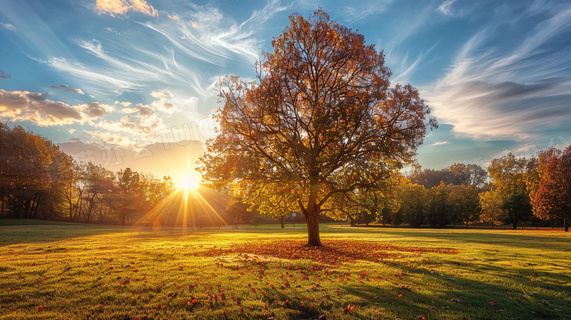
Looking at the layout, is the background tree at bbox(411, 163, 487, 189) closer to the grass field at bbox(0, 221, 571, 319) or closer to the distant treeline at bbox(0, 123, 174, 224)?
the distant treeline at bbox(0, 123, 174, 224)

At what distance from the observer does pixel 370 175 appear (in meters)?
19.5

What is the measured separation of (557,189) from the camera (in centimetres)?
4031

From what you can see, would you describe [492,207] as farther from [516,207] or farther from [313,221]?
[313,221]

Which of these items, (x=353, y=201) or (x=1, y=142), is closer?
(x=353, y=201)

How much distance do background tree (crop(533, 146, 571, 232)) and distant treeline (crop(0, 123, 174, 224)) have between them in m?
81.0

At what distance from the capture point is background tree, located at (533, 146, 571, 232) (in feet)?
130

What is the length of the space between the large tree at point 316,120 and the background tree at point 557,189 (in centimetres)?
3646

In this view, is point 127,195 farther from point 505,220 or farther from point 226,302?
point 505,220

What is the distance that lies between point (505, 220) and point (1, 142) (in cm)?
11026

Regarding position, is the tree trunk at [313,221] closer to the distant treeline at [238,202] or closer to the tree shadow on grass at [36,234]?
the distant treeline at [238,202]

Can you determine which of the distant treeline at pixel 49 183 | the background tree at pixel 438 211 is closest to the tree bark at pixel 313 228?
the distant treeline at pixel 49 183

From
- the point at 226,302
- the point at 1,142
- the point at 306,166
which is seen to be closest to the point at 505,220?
the point at 306,166

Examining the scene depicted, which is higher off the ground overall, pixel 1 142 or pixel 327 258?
pixel 1 142

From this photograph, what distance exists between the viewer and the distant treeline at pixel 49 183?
1969 inches
